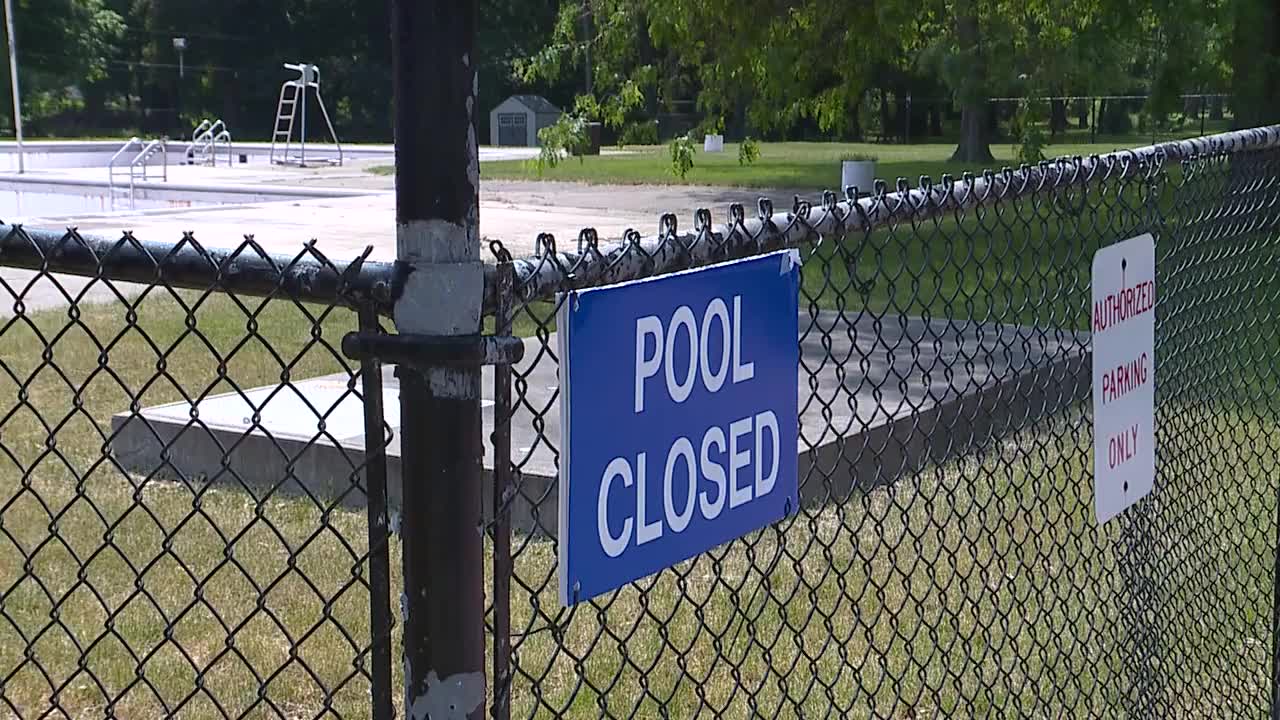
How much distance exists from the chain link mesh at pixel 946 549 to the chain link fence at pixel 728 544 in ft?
0.05

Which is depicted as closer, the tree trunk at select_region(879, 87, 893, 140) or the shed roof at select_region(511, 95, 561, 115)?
the shed roof at select_region(511, 95, 561, 115)

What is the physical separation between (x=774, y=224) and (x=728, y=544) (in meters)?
0.46

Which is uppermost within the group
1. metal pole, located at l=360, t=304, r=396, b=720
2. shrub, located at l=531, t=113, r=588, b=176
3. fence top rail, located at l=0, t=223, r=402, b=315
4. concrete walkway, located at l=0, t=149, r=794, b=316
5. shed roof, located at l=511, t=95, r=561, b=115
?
shed roof, located at l=511, t=95, r=561, b=115

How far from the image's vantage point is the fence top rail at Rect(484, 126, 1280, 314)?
175cm

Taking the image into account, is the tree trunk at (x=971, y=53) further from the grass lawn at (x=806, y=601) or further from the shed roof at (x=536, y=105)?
the shed roof at (x=536, y=105)

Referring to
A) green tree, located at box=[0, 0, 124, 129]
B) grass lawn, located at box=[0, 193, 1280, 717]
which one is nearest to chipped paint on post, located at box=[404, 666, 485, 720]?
grass lawn, located at box=[0, 193, 1280, 717]

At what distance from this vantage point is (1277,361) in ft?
26.1

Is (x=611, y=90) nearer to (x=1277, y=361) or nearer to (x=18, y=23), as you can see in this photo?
(x=1277, y=361)

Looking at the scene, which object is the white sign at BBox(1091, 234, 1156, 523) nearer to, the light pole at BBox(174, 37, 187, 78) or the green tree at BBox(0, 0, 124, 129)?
the light pole at BBox(174, 37, 187, 78)

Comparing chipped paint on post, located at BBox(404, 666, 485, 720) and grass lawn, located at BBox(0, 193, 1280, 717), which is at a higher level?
chipped paint on post, located at BBox(404, 666, 485, 720)

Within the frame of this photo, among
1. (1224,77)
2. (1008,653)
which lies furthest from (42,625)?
(1224,77)

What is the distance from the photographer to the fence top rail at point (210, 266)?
5.55 ft

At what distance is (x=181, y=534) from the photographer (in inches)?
210

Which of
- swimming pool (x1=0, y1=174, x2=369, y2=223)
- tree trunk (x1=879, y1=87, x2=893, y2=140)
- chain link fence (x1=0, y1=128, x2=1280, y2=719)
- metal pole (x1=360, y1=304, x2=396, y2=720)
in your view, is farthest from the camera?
tree trunk (x1=879, y1=87, x2=893, y2=140)
